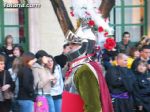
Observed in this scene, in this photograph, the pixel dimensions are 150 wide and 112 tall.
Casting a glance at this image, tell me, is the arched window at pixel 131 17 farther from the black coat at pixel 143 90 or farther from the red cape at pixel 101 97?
the red cape at pixel 101 97

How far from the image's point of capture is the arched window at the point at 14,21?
45.8 feet

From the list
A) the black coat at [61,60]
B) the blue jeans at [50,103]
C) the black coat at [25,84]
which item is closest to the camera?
the black coat at [25,84]

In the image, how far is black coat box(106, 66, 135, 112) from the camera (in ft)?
30.5

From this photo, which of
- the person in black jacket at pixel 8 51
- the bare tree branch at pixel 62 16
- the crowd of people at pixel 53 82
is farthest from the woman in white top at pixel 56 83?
the bare tree branch at pixel 62 16

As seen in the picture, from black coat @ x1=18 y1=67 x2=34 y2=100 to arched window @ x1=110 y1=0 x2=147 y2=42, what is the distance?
5.85 metres

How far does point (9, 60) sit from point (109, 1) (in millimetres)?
3450

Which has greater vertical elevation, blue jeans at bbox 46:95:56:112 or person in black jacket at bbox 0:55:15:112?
person in black jacket at bbox 0:55:15:112

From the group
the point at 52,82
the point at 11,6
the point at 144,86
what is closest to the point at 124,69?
the point at 144,86

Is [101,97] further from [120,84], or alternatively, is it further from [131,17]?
[131,17]

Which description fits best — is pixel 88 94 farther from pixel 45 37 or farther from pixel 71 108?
pixel 45 37

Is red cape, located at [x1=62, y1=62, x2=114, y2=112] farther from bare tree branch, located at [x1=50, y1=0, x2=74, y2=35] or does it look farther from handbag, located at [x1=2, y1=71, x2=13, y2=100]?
handbag, located at [x1=2, y1=71, x2=13, y2=100]

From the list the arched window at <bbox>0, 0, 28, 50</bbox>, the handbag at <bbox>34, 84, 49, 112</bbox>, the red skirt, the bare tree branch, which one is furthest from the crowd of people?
the arched window at <bbox>0, 0, 28, 50</bbox>

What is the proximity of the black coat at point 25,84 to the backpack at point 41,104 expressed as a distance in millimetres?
334

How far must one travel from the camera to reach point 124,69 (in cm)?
945
